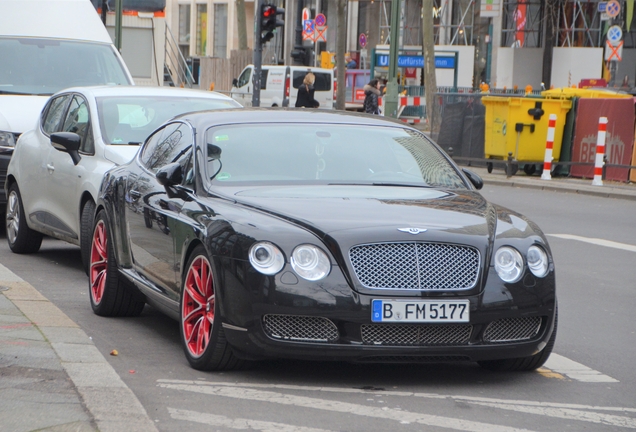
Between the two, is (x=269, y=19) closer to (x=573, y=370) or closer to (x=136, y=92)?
(x=136, y=92)

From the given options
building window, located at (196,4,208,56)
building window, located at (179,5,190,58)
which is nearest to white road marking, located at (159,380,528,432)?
building window, located at (196,4,208,56)

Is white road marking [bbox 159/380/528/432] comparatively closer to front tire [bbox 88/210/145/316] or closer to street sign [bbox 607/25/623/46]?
front tire [bbox 88/210/145/316]

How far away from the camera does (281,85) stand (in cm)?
4416

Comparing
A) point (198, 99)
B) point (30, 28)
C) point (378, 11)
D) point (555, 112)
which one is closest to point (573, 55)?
point (378, 11)

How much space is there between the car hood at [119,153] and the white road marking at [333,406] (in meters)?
3.59

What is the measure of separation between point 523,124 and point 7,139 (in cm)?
1235

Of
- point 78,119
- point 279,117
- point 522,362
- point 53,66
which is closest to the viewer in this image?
point 522,362

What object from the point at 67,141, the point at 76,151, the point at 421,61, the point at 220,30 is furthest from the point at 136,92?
the point at 220,30

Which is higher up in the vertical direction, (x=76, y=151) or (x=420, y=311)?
(x=76, y=151)

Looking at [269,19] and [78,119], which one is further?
[269,19]

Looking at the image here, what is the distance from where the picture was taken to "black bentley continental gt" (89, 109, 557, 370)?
5.57 m

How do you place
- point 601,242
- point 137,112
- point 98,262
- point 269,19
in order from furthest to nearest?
point 269,19
point 601,242
point 137,112
point 98,262

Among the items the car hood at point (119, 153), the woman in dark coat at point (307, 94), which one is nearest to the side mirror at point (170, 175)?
the car hood at point (119, 153)

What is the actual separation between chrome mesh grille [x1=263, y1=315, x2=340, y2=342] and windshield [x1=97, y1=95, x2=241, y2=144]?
168 inches
